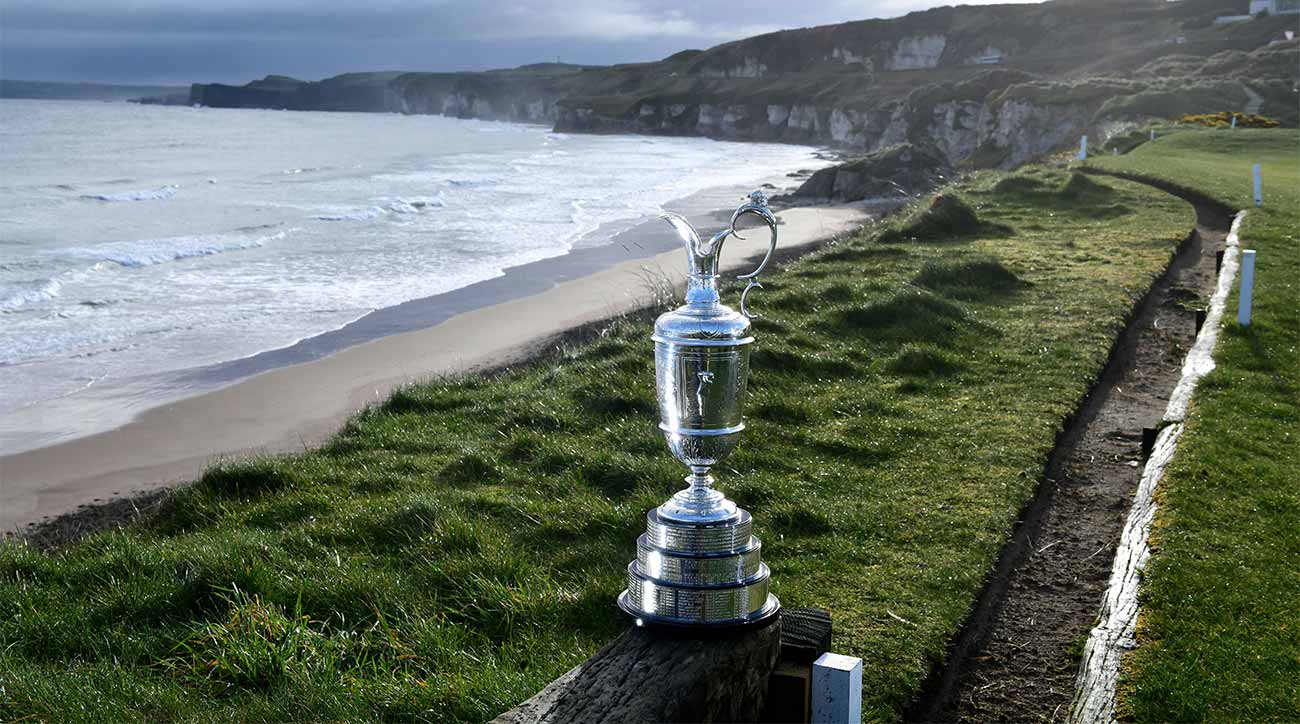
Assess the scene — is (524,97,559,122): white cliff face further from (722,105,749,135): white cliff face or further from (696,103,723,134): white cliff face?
(722,105,749,135): white cliff face

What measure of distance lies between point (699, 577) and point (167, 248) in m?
27.6

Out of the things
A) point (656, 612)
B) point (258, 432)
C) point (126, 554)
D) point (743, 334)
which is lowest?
point (258, 432)

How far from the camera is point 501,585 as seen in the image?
588cm

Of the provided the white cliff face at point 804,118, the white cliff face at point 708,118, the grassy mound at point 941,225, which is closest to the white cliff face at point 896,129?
the white cliff face at point 804,118

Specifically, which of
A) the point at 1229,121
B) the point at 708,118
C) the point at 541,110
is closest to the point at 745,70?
the point at 708,118

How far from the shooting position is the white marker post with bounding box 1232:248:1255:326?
434 inches

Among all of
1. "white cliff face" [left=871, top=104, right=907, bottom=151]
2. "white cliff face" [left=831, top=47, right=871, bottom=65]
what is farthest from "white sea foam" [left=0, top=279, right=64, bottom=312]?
"white cliff face" [left=831, top=47, right=871, bottom=65]

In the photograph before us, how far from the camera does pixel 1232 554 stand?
19.5ft

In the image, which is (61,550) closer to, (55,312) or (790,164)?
(55,312)

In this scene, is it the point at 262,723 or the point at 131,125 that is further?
the point at 131,125

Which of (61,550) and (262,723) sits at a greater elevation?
(262,723)

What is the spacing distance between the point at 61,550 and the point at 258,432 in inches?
190

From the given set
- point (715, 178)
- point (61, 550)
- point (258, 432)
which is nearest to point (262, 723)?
point (61, 550)

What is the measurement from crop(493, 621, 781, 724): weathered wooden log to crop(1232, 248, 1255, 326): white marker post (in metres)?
9.62
